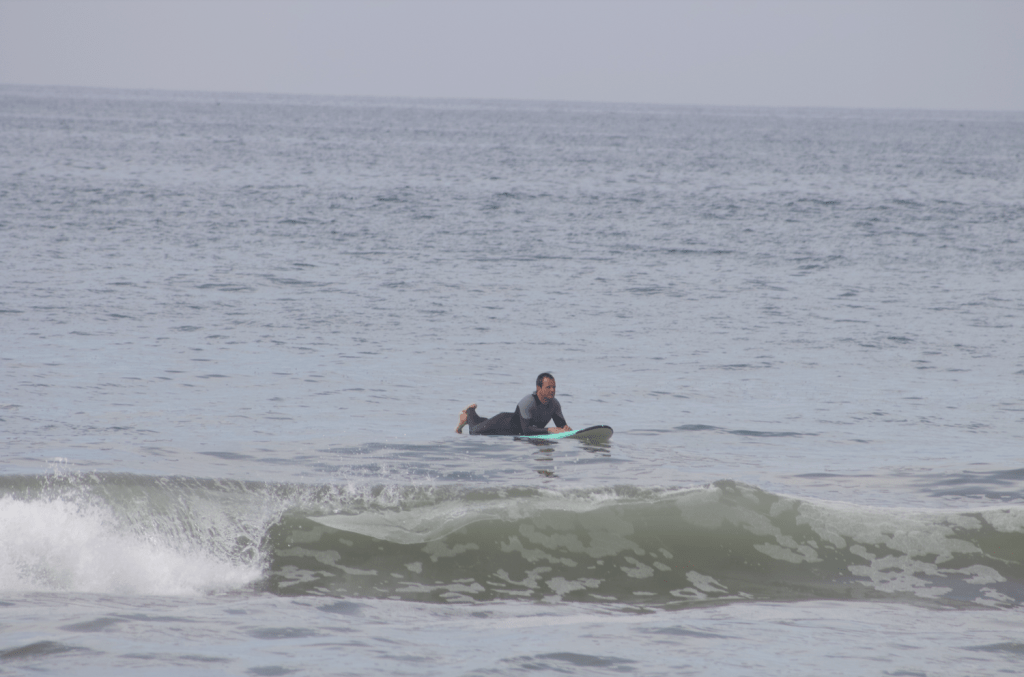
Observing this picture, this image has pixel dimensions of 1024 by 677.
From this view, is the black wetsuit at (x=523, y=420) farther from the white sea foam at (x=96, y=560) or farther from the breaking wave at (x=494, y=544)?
the white sea foam at (x=96, y=560)

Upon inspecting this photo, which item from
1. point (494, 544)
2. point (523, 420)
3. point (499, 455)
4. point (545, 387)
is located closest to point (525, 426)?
point (523, 420)

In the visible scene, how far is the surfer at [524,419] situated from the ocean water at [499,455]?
345mm

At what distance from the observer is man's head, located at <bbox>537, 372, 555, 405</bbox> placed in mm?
17156

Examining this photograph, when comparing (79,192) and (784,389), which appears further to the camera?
(79,192)

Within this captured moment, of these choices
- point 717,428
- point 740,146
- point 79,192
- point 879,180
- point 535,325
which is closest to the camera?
point 717,428

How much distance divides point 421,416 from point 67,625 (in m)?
9.98

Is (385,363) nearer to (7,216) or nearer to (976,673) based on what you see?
(976,673)

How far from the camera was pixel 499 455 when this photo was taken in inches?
654

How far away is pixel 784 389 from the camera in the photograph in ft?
70.7

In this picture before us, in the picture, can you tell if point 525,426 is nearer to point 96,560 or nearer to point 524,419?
point 524,419

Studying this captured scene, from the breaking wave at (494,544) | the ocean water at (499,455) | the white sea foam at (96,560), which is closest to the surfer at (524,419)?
the ocean water at (499,455)

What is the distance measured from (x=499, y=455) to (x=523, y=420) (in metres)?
1.02

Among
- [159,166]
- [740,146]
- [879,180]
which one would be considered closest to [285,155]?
[159,166]

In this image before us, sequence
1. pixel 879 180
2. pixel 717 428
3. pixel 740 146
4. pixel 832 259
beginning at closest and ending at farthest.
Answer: pixel 717 428 < pixel 832 259 < pixel 879 180 < pixel 740 146
